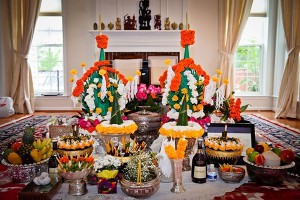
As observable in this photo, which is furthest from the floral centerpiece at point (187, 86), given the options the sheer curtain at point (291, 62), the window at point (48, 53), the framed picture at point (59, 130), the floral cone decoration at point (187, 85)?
the window at point (48, 53)

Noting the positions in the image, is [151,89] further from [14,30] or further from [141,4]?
[14,30]

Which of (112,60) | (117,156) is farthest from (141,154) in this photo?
(112,60)

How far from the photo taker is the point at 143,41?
752 cm

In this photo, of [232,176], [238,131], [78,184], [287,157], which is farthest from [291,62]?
[78,184]

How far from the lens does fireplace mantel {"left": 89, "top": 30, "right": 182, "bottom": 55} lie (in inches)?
294

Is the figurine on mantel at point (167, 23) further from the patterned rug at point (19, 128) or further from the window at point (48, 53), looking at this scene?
the patterned rug at point (19, 128)

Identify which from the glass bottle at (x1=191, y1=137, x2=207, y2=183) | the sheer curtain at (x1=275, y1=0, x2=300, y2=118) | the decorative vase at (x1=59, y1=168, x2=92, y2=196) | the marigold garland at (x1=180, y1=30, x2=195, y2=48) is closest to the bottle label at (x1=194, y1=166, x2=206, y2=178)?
the glass bottle at (x1=191, y1=137, x2=207, y2=183)

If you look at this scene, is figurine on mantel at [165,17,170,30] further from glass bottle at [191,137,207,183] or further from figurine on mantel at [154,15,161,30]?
glass bottle at [191,137,207,183]

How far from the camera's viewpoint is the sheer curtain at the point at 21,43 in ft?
24.0

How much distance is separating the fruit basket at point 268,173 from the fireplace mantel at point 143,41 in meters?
5.89

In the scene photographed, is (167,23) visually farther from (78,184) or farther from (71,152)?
(78,184)

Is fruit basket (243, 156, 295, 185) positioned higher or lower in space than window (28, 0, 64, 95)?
lower

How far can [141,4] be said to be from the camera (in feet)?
24.6

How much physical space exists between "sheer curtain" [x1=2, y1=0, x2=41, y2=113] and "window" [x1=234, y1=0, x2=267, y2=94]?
17.8 feet
